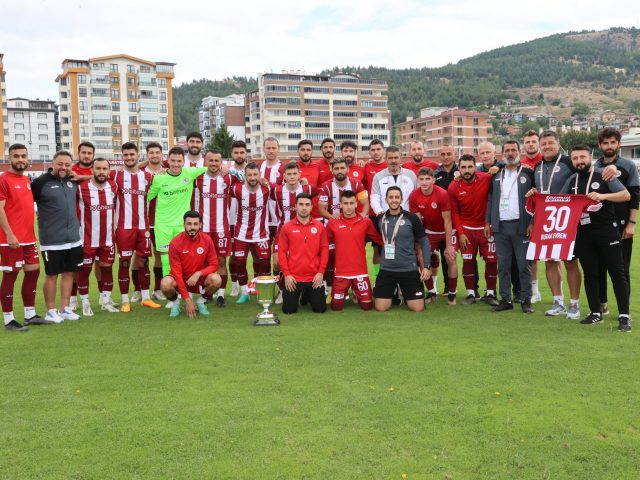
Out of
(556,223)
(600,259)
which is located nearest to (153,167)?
(556,223)

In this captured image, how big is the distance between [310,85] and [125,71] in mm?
28828

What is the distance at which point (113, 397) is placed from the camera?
4605mm

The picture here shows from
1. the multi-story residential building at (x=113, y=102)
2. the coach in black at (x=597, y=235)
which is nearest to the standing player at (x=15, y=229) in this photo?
the coach in black at (x=597, y=235)

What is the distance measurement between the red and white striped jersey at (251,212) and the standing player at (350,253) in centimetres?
110

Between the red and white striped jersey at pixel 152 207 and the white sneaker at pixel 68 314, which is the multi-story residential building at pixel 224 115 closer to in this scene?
the red and white striped jersey at pixel 152 207

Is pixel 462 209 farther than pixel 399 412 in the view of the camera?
Yes

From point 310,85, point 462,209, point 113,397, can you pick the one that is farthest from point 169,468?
point 310,85

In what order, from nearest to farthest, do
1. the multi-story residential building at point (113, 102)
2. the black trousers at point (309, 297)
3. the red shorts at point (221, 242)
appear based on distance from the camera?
1. the black trousers at point (309, 297)
2. the red shorts at point (221, 242)
3. the multi-story residential building at point (113, 102)

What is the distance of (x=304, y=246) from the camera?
8.04 m

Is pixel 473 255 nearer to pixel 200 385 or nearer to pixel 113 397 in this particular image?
pixel 200 385

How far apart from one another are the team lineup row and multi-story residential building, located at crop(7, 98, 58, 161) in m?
97.1

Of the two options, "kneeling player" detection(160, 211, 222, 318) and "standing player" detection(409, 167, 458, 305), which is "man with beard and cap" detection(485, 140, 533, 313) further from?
"kneeling player" detection(160, 211, 222, 318)

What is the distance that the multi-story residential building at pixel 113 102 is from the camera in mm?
80562

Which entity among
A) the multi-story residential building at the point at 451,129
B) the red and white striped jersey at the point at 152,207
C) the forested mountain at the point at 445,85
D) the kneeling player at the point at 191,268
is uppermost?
the forested mountain at the point at 445,85
